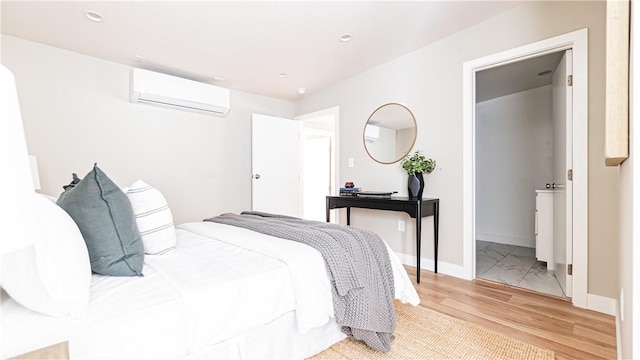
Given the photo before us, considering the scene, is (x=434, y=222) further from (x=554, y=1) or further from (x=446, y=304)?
(x=554, y=1)

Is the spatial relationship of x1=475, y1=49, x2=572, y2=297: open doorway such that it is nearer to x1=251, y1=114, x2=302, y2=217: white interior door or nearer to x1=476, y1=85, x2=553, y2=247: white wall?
x1=476, y1=85, x2=553, y2=247: white wall

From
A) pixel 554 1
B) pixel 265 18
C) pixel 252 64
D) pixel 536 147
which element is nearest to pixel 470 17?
pixel 554 1

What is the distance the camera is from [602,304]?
2.06 metres

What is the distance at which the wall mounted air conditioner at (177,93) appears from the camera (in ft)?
10.6

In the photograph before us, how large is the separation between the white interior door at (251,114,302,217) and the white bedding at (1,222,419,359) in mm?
2552

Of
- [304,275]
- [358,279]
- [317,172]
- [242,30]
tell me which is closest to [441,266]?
[358,279]

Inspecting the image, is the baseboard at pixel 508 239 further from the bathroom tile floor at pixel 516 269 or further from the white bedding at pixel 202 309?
the white bedding at pixel 202 309

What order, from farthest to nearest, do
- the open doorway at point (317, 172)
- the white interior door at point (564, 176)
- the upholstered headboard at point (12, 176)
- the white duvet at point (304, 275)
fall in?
the open doorway at point (317, 172)
the white interior door at point (564, 176)
the white duvet at point (304, 275)
the upholstered headboard at point (12, 176)

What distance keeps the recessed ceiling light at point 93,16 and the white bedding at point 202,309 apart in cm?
204

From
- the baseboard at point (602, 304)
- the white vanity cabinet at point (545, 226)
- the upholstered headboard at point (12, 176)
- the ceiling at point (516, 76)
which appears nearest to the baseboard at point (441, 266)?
the baseboard at point (602, 304)

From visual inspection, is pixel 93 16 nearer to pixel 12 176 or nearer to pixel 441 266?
pixel 12 176

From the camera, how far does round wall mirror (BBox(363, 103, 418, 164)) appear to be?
3279 millimetres

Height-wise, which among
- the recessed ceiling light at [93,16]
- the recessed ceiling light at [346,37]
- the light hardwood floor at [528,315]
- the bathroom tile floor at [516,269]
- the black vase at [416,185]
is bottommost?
the bathroom tile floor at [516,269]

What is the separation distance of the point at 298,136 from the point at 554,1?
3.30 metres
